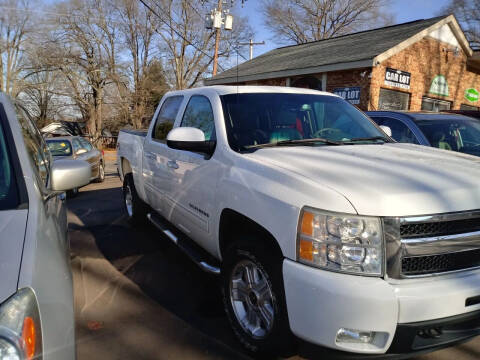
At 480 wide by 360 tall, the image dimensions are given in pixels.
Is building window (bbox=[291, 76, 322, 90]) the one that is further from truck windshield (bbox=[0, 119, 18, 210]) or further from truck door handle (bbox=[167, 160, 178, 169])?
truck windshield (bbox=[0, 119, 18, 210])

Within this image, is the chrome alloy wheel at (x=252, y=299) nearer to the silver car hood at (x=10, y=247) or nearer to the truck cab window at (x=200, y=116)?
the truck cab window at (x=200, y=116)

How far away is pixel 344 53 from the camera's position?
12719mm

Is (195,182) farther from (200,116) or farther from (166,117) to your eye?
(166,117)

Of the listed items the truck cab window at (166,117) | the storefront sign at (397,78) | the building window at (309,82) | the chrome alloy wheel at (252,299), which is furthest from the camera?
the building window at (309,82)

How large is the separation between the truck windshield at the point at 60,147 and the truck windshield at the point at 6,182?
7.86 meters

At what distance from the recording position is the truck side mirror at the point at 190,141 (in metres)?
2.93

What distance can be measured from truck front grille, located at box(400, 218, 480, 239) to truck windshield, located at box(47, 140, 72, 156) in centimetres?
913

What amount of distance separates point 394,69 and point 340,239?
A: 12.1 meters

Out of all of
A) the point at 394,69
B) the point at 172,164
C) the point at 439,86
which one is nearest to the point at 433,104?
the point at 439,86

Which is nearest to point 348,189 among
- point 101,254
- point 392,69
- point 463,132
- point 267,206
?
point 267,206

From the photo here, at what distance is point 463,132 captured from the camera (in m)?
5.48

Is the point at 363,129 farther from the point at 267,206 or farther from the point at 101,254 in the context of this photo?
the point at 101,254

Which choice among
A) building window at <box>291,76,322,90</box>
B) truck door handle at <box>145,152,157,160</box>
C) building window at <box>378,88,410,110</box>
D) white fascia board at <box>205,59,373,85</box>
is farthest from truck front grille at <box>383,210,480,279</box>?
building window at <box>291,76,322,90</box>

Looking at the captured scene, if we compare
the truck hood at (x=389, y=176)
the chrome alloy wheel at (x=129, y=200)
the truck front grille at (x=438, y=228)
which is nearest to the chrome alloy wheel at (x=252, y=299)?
the truck hood at (x=389, y=176)
